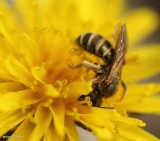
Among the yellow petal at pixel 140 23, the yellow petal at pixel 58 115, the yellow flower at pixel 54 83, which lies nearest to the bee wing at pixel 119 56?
the yellow flower at pixel 54 83

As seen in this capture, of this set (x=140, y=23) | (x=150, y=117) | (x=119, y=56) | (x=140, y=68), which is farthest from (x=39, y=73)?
(x=150, y=117)

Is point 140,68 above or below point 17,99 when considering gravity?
above

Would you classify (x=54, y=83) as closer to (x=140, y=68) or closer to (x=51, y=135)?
(x=51, y=135)

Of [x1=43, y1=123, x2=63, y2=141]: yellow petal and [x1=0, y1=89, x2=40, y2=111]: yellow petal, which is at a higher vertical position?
[x1=0, y1=89, x2=40, y2=111]: yellow petal

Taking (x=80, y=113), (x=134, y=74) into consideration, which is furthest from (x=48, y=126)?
(x=134, y=74)

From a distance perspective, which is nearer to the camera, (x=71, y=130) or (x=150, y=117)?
(x=71, y=130)

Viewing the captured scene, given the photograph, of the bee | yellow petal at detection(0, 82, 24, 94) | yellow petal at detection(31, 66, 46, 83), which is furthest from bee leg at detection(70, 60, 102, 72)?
yellow petal at detection(0, 82, 24, 94)

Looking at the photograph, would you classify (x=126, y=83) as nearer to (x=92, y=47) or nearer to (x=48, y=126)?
(x=92, y=47)

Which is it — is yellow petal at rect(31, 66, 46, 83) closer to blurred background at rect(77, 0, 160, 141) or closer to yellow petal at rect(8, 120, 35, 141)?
yellow petal at rect(8, 120, 35, 141)
